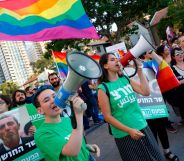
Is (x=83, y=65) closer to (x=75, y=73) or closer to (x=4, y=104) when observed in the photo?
(x=75, y=73)

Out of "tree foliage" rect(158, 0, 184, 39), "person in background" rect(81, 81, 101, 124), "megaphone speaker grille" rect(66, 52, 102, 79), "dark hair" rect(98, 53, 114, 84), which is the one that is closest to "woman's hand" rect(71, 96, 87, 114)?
"megaphone speaker grille" rect(66, 52, 102, 79)

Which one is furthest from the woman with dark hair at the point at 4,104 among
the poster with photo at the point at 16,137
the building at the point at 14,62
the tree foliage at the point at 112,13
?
the building at the point at 14,62

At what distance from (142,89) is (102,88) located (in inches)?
20.8

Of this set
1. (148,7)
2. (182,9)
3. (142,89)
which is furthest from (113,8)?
(142,89)

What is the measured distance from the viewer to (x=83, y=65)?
7.41 feet

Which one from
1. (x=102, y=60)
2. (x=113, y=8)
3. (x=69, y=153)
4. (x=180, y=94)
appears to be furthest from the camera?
(x=113, y=8)

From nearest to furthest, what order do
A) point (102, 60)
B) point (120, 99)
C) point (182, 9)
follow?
point (120, 99), point (102, 60), point (182, 9)

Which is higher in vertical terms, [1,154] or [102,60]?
[102,60]

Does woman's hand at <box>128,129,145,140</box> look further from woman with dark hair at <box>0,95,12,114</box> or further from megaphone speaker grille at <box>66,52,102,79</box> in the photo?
woman with dark hair at <box>0,95,12,114</box>

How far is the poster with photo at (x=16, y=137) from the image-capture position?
3863 mm

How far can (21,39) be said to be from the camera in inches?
210

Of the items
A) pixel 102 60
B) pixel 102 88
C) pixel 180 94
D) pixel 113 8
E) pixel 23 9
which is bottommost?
pixel 180 94

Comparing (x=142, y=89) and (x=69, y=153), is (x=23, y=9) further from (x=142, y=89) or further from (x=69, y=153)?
(x=69, y=153)

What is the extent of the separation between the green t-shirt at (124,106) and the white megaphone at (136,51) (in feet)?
1.42
